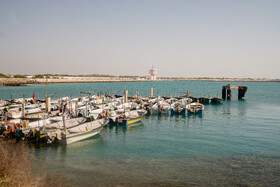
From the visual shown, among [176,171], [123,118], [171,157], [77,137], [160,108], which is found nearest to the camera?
[176,171]

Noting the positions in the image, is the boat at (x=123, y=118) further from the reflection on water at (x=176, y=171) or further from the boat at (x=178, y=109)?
the reflection on water at (x=176, y=171)

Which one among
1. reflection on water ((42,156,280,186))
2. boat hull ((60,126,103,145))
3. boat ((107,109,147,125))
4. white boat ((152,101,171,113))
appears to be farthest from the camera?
white boat ((152,101,171,113))

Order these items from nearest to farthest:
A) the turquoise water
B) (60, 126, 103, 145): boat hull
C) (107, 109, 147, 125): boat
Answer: the turquoise water, (60, 126, 103, 145): boat hull, (107, 109, 147, 125): boat

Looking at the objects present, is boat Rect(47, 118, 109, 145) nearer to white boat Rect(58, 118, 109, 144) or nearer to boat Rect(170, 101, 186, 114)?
white boat Rect(58, 118, 109, 144)

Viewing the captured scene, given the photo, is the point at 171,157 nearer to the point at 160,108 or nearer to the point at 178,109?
the point at 178,109

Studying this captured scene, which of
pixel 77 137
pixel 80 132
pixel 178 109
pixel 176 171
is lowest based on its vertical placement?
pixel 176 171

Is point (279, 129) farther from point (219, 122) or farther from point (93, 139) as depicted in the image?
point (93, 139)

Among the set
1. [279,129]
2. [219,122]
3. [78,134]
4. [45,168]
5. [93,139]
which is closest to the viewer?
[45,168]

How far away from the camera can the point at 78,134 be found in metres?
20.9

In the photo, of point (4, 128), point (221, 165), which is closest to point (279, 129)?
point (221, 165)

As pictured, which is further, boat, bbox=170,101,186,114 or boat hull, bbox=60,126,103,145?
boat, bbox=170,101,186,114

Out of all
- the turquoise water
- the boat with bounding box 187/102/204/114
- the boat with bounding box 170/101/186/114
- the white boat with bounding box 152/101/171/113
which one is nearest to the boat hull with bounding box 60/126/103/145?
the turquoise water

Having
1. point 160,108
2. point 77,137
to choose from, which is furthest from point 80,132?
point 160,108

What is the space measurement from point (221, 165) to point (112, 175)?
776 centimetres
